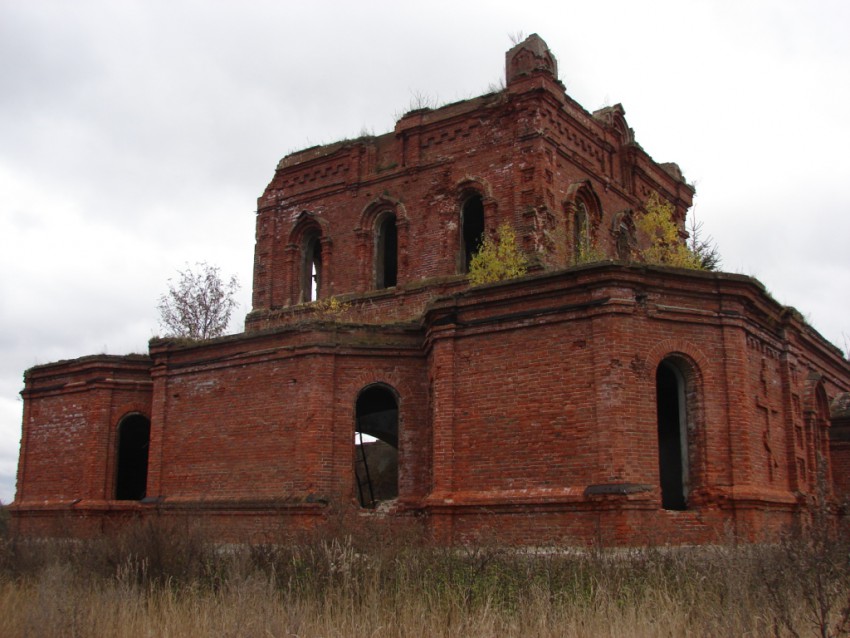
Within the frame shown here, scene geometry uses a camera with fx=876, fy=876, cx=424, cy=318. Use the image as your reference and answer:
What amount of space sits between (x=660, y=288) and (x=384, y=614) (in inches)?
295

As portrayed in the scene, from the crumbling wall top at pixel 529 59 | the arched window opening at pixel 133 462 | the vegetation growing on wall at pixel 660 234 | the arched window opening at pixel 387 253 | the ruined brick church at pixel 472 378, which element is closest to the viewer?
the ruined brick church at pixel 472 378

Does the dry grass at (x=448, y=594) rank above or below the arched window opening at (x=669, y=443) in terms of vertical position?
below

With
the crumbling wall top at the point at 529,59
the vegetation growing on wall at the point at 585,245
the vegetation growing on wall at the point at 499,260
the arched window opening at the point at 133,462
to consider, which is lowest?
the arched window opening at the point at 133,462

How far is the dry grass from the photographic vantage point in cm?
795

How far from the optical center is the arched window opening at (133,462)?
21.8 metres

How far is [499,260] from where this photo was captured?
63.1 feet

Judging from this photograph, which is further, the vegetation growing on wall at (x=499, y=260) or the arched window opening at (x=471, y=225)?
the arched window opening at (x=471, y=225)

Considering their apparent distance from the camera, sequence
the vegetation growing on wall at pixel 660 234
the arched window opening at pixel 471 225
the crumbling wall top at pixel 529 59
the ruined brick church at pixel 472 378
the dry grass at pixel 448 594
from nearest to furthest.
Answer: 1. the dry grass at pixel 448 594
2. the ruined brick church at pixel 472 378
3. the crumbling wall top at pixel 529 59
4. the vegetation growing on wall at pixel 660 234
5. the arched window opening at pixel 471 225

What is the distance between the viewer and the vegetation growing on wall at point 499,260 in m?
18.8

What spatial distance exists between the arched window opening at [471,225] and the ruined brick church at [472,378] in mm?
55

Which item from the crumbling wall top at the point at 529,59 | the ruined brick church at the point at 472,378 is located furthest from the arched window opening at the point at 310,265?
the crumbling wall top at the point at 529,59

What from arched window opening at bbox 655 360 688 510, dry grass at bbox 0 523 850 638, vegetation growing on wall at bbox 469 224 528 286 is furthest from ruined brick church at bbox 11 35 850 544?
dry grass at bbox 0 523 850 638

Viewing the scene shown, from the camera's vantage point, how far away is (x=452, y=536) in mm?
14375

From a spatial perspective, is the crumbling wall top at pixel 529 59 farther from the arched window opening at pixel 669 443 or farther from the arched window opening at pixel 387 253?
the arched window opening at pixel 669 443
